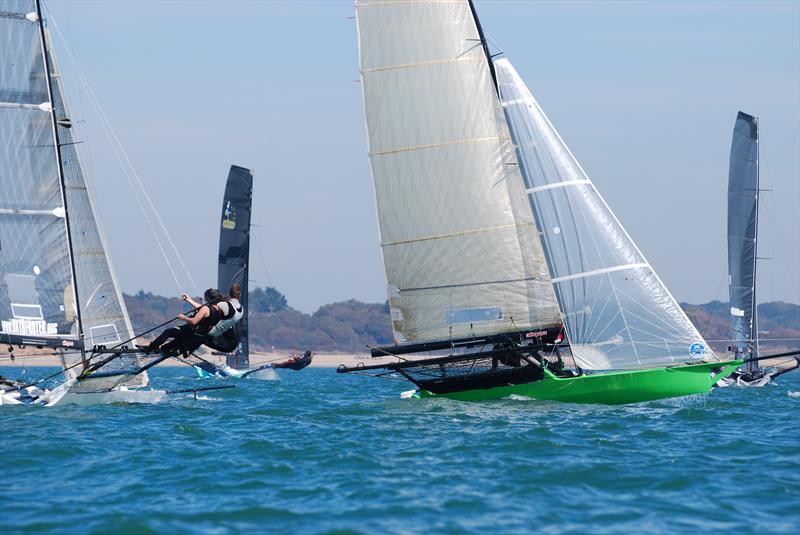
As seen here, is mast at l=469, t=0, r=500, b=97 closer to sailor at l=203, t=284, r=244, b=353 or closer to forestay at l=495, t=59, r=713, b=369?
forestay at l=495, t=59, r=713, b=369

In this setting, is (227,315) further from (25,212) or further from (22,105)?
(22,105)

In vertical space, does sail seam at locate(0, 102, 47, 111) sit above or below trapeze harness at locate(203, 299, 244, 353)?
above

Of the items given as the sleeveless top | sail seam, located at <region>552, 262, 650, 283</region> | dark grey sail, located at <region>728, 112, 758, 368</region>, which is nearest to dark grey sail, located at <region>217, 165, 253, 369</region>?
dark grey sail, located at <region>728, 112, 758, 368</region>

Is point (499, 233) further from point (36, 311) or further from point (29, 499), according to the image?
point (29, 499)

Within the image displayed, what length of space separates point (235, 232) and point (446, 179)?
22062mm

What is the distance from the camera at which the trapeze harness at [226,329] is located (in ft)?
66.6

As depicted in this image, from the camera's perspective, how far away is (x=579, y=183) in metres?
22.5

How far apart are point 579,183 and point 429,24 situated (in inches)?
169

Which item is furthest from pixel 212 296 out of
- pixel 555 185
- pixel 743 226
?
pixel 743 226

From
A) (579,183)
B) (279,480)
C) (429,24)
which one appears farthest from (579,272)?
(279,480)

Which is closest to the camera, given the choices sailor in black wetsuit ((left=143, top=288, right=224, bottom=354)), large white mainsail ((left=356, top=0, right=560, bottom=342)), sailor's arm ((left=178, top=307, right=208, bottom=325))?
sailor's arm ((left=178, top=307, right=208, bottom=325))

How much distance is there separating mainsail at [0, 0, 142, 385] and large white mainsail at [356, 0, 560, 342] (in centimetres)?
628

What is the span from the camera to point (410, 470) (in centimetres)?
1470

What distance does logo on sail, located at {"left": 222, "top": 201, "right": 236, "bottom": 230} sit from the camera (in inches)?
1715
